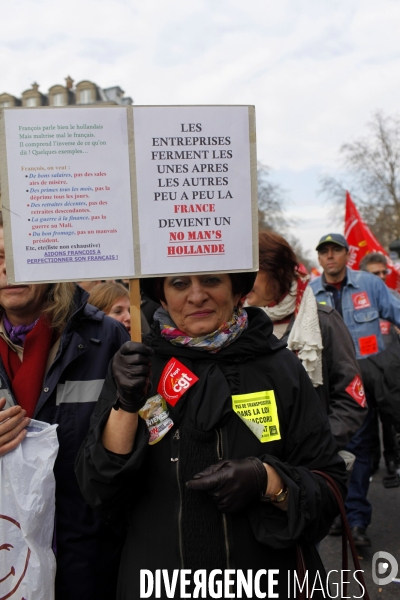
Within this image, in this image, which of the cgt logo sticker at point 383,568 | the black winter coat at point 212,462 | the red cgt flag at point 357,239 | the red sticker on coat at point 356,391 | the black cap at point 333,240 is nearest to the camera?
the black winter coat at point 212,462

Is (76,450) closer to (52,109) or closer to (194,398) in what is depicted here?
(194,398)

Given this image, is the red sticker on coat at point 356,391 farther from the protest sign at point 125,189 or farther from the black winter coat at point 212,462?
the protest sign at point 125,189

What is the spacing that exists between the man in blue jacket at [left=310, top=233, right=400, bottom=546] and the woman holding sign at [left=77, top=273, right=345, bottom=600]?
2.61 metres

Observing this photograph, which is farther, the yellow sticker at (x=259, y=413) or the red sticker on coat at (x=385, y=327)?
the red sticker on coat at (x=385, y=327)

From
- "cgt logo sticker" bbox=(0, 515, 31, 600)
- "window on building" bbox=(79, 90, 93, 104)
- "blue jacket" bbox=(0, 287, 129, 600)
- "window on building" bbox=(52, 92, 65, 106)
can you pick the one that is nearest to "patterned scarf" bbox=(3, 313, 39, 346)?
"blue jacket" bbox=(0, 287, 129, 600)

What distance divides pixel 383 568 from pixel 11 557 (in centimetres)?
287

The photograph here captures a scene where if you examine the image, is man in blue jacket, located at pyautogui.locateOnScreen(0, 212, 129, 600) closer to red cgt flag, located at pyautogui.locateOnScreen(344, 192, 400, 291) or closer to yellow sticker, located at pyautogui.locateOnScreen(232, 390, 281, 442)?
yellow sticker, located at pyautogui.locateOnScreen(232, 390, 281, 442)

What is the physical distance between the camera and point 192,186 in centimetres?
187

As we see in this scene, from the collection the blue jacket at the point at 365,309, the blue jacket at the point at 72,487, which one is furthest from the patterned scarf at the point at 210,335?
the blue jacket at the point at 365,309

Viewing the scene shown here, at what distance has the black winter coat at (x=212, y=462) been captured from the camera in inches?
68.7

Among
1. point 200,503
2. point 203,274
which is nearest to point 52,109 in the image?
point 203,274

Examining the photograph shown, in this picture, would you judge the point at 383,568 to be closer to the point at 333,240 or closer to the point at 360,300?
the point at 360,300

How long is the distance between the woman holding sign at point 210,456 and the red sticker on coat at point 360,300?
2753 mm

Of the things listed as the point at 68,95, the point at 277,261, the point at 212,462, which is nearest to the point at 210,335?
the point at 212,462
